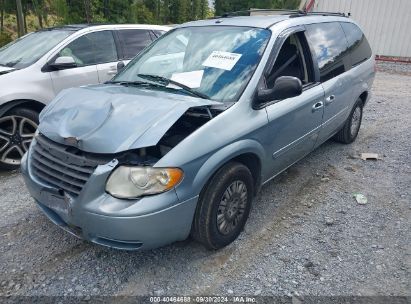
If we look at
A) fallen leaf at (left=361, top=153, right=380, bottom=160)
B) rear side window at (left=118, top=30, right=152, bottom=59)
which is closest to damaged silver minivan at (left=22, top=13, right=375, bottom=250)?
fallen leaf at (left=361, top=153, right=380, bottom=160)

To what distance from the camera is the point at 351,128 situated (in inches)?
210

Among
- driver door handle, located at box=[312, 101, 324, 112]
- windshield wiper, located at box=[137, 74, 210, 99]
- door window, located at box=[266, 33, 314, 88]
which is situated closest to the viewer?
windshield wiper, located at box=[137, 74, 210, 99]

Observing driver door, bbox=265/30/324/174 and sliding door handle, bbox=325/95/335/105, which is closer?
driver door, bbox=265/30/324/174

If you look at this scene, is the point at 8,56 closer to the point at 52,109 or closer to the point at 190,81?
the point at 52,109

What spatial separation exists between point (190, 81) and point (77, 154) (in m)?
1.16

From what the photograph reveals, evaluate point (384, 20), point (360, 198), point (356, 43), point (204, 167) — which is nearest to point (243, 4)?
point (384, 20)

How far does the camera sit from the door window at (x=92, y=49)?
4.99m

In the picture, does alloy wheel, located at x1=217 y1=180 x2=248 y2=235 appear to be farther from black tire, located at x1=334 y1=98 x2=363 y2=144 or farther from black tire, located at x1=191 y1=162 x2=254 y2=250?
black tire, located at x1=334 y1=98 x2=363 y2=144

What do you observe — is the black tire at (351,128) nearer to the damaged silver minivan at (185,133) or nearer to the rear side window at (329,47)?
the rear side window at (329,47)

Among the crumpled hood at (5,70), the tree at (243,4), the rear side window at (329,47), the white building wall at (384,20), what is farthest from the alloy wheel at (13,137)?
the tree at (243,4)

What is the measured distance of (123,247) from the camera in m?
2.48

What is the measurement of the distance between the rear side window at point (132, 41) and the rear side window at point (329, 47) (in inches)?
115

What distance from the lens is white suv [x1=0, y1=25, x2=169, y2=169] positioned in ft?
14.2

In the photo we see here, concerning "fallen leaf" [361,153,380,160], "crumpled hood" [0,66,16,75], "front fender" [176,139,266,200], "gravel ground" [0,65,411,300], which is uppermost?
"crumpled hood" [0,66,16,75]
